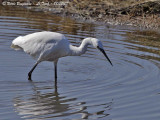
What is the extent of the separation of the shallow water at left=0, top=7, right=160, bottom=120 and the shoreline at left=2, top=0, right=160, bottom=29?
1971 millimetres

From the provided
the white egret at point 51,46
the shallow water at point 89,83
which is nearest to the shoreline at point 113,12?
the shallow water at point 89,83

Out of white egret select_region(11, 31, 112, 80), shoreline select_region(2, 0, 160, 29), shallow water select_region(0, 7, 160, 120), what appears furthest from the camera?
shoreline select_region(2, 0, 160, 29)

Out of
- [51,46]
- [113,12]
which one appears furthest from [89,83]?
[113,12]

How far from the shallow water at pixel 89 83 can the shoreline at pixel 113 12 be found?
6.47ft

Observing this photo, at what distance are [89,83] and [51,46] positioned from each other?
1151mm

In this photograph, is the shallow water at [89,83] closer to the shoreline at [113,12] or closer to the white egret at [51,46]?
the white egret at [51,46]

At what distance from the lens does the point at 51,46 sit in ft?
29.7

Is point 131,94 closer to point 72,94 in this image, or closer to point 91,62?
point 72,94

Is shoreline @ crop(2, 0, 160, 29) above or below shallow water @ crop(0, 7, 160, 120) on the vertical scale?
above

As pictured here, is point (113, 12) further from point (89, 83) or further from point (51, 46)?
point (89, 83)

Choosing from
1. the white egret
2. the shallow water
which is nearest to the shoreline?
the shallow water

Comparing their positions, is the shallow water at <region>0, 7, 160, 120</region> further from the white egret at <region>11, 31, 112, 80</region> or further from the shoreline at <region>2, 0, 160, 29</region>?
the shoreline at <region>2, 0, 160, 29</region>

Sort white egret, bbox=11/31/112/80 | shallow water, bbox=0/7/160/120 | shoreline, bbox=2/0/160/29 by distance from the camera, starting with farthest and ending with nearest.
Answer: shoreline, bbox=2/0/160/29
white egret, bbox=11/31/112/80
shallow water, bbox=0/7/160/120

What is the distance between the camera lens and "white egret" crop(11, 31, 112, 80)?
29.4ft
